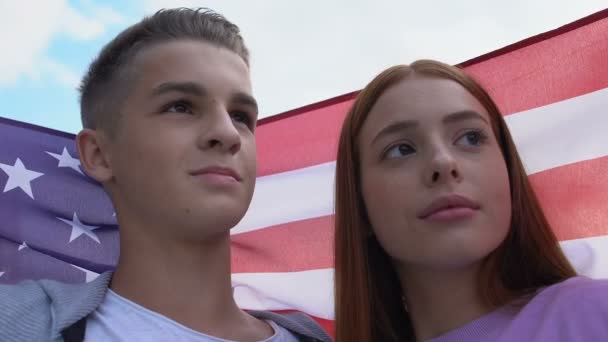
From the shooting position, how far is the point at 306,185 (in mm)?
4379

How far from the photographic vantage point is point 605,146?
3465mm

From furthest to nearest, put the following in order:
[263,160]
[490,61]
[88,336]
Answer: [263,160], [490,61], [88,336]

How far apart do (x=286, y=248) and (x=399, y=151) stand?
6.42 feet

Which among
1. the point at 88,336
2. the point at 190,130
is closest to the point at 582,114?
the point at 190,130

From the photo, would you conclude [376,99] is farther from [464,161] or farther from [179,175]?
[179,175]

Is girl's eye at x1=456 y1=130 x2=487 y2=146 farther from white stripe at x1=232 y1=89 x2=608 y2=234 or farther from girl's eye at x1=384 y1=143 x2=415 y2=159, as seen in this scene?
white stripe at x1=232 y1=89 x2=608 y2=234

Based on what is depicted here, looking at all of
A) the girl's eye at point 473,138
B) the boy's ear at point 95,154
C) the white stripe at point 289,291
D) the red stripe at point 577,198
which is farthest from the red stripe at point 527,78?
the boy's ear at point 95,154

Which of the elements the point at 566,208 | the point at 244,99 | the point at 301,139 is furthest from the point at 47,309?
the point at 566,208

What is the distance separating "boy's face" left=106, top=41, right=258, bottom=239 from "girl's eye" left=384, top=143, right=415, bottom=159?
0.62 m

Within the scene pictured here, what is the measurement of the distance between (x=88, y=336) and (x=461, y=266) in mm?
1427

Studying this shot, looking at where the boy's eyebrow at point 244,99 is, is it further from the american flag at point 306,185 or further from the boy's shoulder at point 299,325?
the american flag at point 306,185

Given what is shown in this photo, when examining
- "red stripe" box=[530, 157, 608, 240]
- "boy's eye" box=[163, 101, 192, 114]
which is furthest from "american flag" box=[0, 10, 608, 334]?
"boy's eye" box=[163, 101, 192, 114]

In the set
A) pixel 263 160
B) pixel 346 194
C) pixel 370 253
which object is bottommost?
pixel 370 253

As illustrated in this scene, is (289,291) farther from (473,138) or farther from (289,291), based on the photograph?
(473,138)
